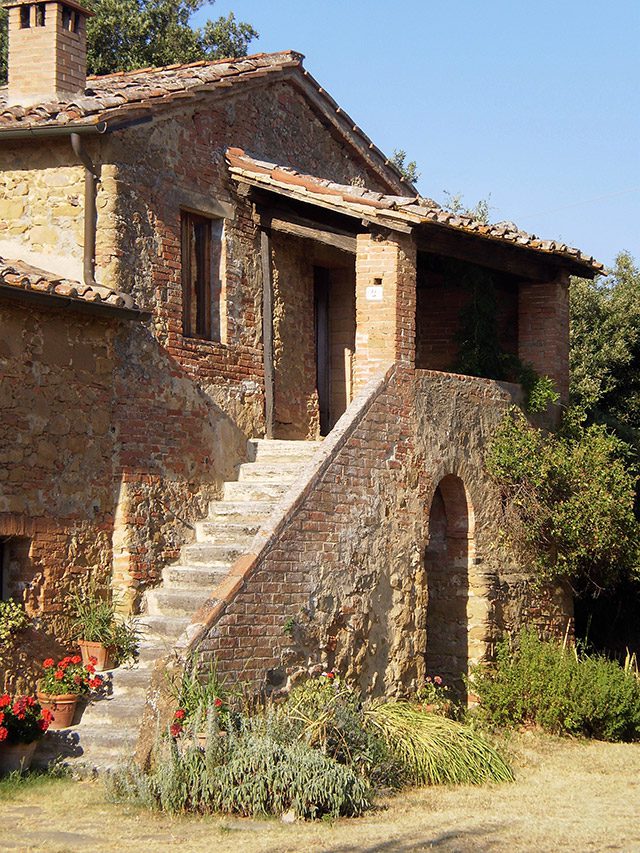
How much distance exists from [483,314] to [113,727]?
23.9 ft

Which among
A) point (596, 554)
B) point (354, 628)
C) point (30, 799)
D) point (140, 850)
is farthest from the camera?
point (596, 554)

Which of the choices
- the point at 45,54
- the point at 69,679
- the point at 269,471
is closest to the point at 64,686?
the point at 69,679

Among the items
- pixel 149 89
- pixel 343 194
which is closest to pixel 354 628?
pixel 343 194

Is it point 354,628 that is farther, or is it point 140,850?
point 354,628

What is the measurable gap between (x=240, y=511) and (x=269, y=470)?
0.70 m

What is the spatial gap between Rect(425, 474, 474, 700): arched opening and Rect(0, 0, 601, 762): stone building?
0.02 meters

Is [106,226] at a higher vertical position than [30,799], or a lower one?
higher

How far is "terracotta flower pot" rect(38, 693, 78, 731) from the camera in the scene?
388 inches

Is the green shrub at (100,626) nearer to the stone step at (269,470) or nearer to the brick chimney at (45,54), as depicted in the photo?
the stone step at (269,470)

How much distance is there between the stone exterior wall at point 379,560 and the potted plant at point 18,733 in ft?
4.51

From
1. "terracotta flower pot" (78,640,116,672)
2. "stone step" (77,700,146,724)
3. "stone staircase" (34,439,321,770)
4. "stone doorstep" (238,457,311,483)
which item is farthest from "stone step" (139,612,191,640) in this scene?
"stone doorstep" (238,457,311,483)

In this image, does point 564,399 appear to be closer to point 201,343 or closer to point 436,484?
point 436,484

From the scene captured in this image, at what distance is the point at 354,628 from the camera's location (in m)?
11.4

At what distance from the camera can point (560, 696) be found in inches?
497
